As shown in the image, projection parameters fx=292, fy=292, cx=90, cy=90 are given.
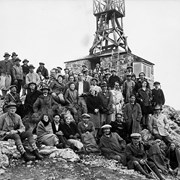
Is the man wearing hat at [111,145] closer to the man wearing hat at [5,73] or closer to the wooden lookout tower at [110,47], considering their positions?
the man wearing hat at [5,73]

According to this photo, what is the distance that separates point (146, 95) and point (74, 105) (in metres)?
2.88

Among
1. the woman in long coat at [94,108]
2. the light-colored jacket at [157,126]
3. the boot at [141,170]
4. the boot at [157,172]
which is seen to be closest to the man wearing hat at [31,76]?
the woman in long coat at [94,108]

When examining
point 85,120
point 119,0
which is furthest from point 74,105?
point 119,0

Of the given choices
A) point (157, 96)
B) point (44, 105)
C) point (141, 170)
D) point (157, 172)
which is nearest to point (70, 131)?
point (44, 105)

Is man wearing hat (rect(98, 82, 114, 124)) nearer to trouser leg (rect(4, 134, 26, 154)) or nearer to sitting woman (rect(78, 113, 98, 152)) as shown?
Result: sitting woman (rect(78, 113, 98, 152))

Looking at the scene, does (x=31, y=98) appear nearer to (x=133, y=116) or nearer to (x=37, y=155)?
(x=37, y=155)

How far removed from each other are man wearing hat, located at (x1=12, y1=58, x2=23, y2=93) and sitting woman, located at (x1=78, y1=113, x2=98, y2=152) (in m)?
3.83

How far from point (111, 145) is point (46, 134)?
2082 millimetres

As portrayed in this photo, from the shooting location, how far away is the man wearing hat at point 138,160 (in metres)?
8.31

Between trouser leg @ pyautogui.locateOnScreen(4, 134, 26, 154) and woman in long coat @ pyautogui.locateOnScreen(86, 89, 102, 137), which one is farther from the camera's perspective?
woman in long coat @ pyautogui.locateOnScreen(86, 89, 102, 137)

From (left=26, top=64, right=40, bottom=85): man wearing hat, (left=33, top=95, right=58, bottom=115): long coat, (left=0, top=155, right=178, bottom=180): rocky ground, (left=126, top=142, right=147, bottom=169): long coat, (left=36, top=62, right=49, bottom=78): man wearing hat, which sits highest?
(left=36, top=62, right=49, bottom=78): man wearing hat

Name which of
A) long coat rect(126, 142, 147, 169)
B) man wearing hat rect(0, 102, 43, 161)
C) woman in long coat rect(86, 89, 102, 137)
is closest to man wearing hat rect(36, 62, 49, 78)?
woman in long coat rect(86, 89, 102, 137)

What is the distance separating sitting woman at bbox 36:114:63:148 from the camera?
881 cm

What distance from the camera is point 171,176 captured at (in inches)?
363
